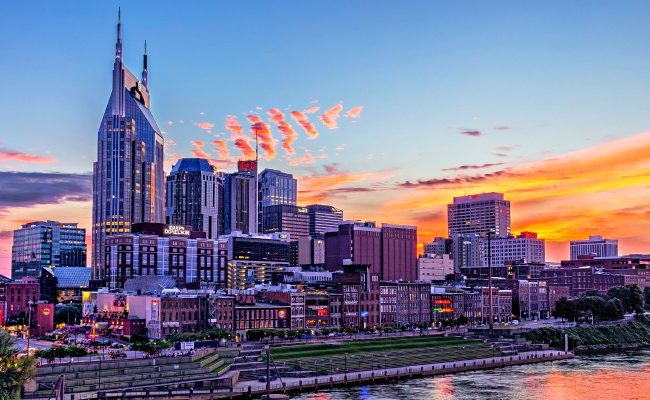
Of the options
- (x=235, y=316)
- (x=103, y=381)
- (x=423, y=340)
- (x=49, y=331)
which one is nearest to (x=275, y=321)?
(x=235, y=316)

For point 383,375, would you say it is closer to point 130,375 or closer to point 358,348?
point 358,348

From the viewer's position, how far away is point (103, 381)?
10488 centimetres

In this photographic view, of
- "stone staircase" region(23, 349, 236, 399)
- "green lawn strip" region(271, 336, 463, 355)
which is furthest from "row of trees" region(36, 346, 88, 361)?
"green lawn strip" region(271, 336, 463, 355)

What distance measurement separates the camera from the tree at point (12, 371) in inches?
3398

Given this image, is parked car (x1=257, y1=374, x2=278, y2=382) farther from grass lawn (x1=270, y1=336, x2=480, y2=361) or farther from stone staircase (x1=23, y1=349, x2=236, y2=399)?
grass lawn (x1=270, y1=336, x2=480, y2=361)

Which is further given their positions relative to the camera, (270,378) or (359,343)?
(359,343)

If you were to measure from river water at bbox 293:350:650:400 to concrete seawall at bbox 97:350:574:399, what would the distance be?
2.52 meters

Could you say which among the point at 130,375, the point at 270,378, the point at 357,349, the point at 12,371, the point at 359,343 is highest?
the point at 12,371

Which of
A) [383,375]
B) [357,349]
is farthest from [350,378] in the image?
[357,349]

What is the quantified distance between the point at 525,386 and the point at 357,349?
3916 cm

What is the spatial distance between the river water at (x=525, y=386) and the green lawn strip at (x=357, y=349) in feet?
63.5

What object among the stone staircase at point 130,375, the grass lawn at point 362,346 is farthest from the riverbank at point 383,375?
the grass lawn at point 362,346

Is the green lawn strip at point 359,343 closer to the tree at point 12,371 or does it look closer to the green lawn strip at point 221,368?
the green lawn strip at point 221,368

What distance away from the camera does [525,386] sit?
5094 inches
